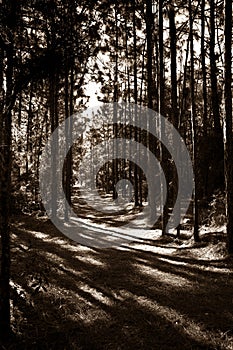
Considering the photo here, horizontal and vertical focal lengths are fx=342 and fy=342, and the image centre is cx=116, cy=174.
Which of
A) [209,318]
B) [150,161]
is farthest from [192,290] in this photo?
[150,161]

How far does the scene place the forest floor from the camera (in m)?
4.85

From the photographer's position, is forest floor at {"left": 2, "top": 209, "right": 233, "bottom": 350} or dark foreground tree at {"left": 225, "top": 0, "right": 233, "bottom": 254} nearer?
forest floor at {"left": 2, "top": 209, "right": 233, "bottom": 350}

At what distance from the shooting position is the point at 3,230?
189 inches

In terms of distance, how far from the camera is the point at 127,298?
653 cm

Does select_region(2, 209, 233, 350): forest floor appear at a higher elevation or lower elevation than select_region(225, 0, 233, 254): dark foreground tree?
lower

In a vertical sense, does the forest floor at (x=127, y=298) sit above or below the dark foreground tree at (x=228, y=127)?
below

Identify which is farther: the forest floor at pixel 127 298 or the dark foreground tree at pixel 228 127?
the dark foreground tree at pixel 228 127

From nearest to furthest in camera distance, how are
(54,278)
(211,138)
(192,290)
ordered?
(192,290) → (54,278) → (211,138)

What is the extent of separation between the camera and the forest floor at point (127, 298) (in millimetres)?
4852

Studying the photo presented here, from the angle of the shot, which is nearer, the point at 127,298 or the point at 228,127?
the point at 127,298

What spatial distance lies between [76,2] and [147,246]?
310 inches

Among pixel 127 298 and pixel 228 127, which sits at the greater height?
pixel 228 127

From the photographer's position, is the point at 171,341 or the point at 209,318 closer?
the point at 171,341

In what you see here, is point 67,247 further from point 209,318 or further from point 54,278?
point 209,318
